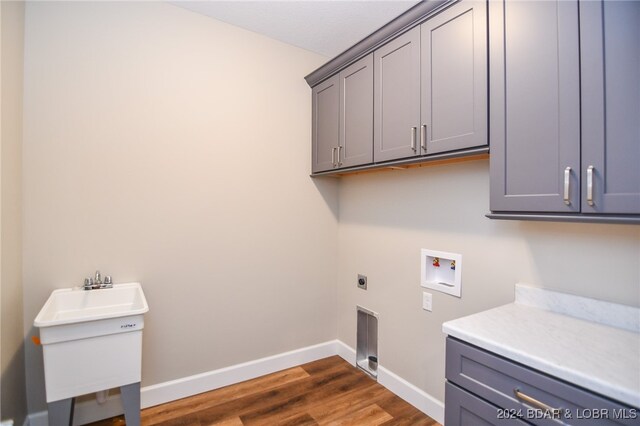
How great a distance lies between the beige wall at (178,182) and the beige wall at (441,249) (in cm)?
38

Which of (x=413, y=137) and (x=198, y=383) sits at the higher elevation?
(x=413, y=137)

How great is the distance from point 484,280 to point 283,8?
2.13 m

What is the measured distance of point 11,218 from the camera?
5.22 ft

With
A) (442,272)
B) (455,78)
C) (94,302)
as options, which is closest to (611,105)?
(455,78)

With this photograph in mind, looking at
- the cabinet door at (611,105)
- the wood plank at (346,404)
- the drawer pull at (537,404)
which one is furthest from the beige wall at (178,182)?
the cabinet door at (611,105)

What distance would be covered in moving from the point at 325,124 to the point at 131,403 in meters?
2.17

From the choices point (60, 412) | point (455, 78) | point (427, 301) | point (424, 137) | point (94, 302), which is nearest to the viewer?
point (60, 412)

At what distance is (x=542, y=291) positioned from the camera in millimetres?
1482

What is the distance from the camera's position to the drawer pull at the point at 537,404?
0.97 metres

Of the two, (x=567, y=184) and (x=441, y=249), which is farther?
(x=441, y=249)

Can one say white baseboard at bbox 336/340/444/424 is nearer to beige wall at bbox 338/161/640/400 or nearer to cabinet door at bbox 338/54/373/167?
beige wall at bbox 338/161/640/400

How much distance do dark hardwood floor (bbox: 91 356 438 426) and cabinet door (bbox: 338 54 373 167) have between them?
1.65 meters

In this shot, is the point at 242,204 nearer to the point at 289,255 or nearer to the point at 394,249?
the point at 289,255

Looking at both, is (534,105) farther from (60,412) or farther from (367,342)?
(60,412)
